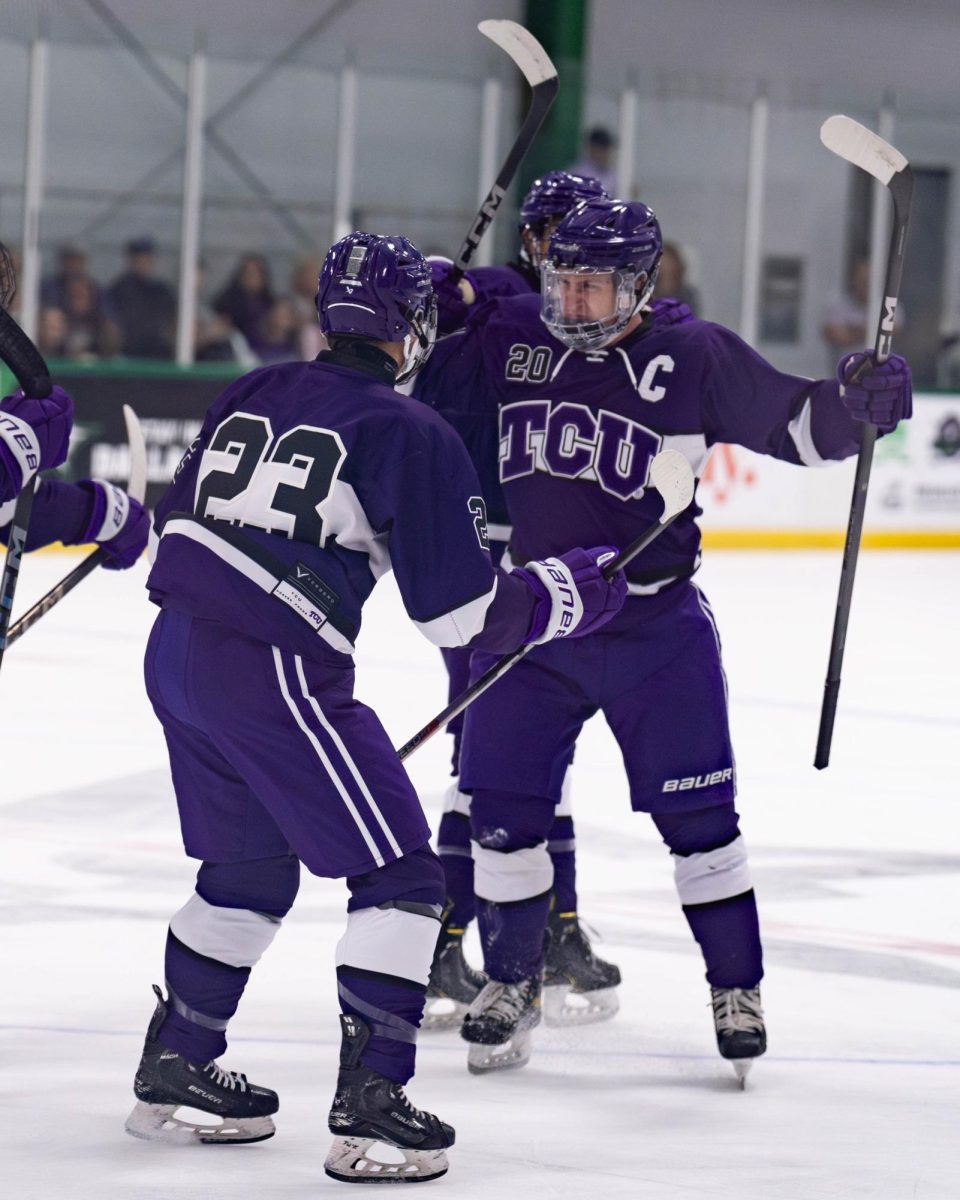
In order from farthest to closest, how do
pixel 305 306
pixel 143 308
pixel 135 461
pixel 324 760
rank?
1. pixel 305 306
2. pixel 143 308
3. pixel 135 461
4. pixel 324 760

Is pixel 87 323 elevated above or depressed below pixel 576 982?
above

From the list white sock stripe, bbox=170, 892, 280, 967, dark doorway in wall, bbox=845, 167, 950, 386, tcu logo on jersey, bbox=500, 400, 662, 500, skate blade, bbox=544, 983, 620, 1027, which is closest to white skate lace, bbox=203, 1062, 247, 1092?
white sock stripe, bbox=170, 892, 280, 967

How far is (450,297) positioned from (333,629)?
3.53ft

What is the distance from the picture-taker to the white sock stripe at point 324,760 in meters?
2.67

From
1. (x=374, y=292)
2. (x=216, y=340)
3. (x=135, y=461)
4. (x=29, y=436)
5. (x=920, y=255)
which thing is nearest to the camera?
(x=374, y=292)

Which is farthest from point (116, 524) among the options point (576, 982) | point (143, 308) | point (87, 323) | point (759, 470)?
point (759, 470)

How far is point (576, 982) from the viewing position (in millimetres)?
3674

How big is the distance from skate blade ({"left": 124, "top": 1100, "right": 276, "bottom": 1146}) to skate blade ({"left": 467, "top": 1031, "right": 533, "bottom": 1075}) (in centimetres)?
49

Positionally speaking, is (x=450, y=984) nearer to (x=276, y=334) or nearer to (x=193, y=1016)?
(x=193, y=1016)

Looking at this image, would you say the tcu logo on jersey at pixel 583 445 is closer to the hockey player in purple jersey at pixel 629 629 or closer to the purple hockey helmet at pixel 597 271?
the hockey player in purple jersey at pixel 629 629

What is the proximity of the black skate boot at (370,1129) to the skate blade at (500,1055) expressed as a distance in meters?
0.56

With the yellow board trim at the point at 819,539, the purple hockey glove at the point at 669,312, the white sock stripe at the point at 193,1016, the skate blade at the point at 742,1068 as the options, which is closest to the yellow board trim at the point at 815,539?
the yellow board trim at the point at 819,539

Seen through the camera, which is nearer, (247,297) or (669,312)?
(669,312)

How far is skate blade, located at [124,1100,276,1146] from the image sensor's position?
2871 mm
